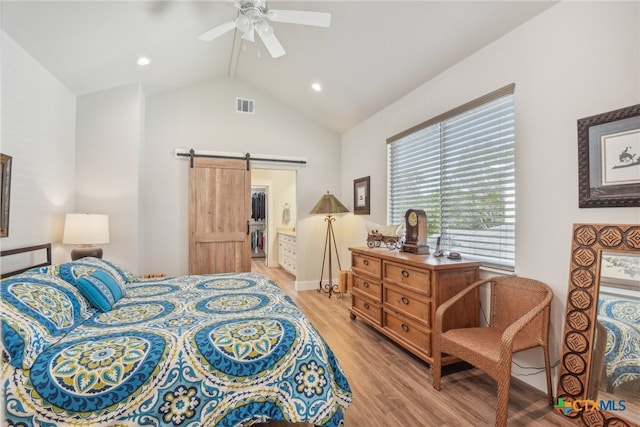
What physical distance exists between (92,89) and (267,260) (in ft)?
15.6

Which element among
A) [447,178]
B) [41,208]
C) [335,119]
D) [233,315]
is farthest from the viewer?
[335,119]

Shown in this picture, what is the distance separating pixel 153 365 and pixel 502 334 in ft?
6.97

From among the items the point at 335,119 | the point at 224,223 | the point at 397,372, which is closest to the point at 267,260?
the point at 224,223

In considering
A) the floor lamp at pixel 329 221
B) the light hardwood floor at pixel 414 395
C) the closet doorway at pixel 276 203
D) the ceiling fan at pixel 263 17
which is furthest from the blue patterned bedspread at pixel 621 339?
the closet doorway at pixel 276 203

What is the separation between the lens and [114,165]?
3.73m

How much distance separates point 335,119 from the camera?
483 centimetres

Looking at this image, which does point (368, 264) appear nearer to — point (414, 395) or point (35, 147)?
point (414, 395)

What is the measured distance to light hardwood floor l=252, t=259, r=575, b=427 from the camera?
186cm

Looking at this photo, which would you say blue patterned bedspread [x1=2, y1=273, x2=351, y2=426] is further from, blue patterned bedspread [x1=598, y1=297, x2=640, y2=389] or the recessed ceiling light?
the recessed ceiling light

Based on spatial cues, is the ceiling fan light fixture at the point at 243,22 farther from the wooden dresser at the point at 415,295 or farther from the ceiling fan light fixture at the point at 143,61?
the wooden dresser at the point at 415,295

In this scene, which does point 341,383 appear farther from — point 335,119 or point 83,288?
point 335,119

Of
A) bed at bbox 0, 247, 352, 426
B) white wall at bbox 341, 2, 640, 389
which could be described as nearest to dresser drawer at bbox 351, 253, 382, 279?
white wall at bbox 341, 2, 640, 389

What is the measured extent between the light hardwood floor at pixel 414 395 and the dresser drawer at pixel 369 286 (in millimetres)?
443

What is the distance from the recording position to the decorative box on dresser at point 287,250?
570cm
